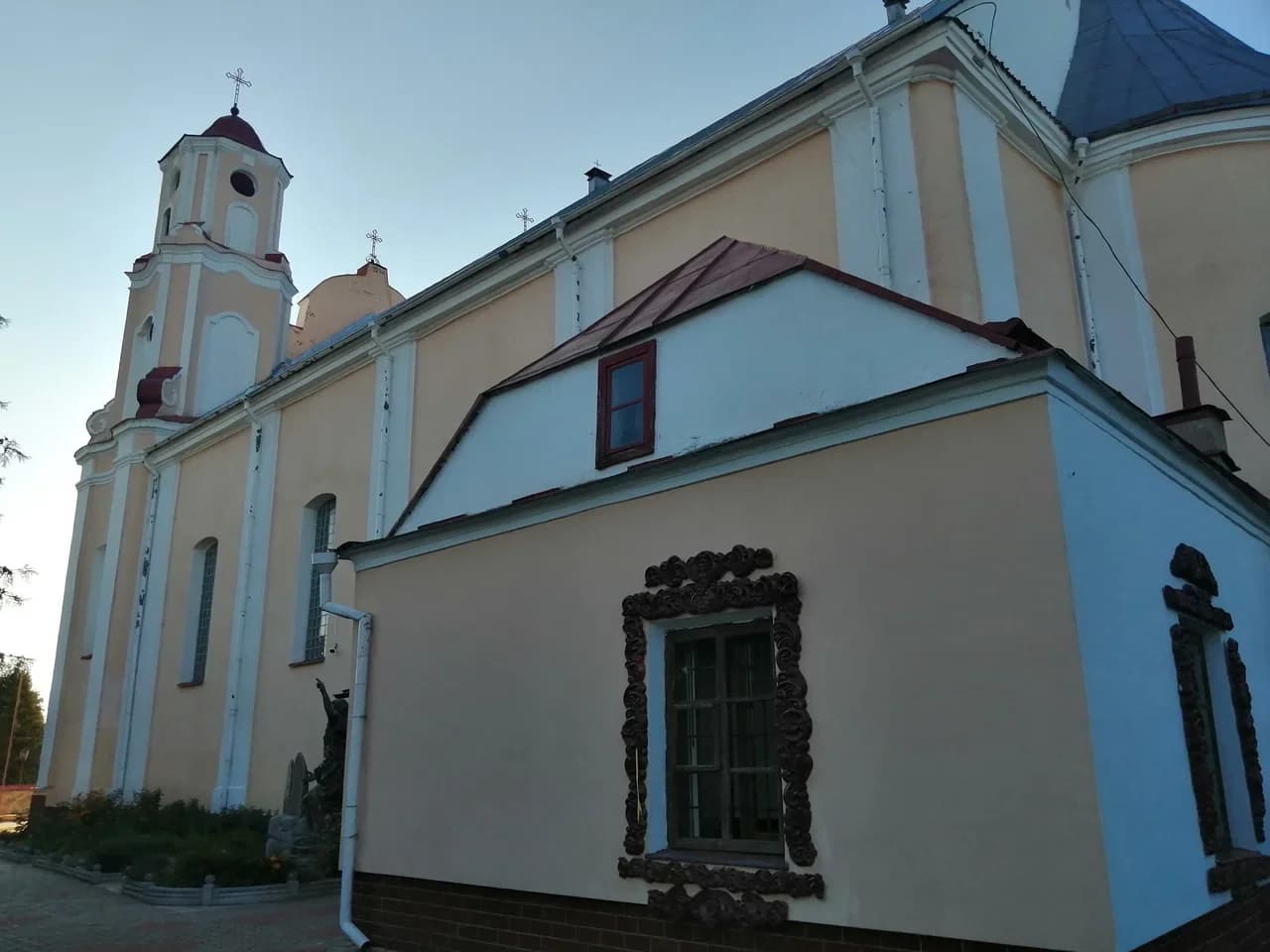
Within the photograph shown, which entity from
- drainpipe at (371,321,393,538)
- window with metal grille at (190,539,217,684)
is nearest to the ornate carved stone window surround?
drainpipe at (371,321,393,538)

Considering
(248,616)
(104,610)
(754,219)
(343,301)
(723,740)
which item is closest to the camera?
(723,740)

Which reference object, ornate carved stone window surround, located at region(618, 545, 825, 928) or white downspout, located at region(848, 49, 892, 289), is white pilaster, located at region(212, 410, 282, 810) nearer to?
white downspout, located at region(848, 49, 892, 289)

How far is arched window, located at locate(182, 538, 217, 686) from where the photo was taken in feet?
70.4

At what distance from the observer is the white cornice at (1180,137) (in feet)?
39.3

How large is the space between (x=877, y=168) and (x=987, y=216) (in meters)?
1.19

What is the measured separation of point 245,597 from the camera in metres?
19.6

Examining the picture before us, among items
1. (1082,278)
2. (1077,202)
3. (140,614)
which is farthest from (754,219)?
(140,614)

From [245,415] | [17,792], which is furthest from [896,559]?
[17,792]

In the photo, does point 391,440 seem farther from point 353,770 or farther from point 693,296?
point 693,296

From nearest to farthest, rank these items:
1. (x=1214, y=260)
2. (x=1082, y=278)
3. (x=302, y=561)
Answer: (x=1214, y=260) → (x=1082, y=278) → (x=302, y=561)

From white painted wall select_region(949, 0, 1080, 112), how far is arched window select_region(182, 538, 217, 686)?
1706cm

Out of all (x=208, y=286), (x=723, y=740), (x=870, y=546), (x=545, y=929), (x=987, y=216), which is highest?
(x=208, y=286)

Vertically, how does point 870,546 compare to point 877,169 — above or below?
below

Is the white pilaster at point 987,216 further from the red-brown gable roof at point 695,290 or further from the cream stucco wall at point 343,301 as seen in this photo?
the cream stucco wall at point 343,301
